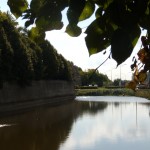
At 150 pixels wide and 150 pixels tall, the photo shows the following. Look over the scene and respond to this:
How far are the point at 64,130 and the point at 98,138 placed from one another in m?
2.78

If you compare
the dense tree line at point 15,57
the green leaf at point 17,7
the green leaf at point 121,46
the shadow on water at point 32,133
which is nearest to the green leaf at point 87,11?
the green leaf at point 121,46

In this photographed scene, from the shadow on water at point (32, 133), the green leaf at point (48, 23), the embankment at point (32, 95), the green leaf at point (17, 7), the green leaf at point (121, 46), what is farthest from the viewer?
the embankment at point (32, 95)

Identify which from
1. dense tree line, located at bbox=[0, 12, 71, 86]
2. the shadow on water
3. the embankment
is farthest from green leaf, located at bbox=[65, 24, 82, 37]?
the embankment

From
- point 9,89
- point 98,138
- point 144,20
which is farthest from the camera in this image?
point 9,89

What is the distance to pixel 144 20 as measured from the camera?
1.19 m

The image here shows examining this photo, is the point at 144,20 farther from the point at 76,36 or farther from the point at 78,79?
the point at 78,79

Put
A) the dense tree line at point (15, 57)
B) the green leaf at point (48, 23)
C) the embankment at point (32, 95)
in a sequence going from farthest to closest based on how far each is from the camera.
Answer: the embankment at point (32, 95), the dense tree line at point (15, 57), the green leaf at point (48, 23)

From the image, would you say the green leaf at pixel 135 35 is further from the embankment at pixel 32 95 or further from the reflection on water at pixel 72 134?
the embankment at pixel 32 95

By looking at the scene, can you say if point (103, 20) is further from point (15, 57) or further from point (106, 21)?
point (15, 57)

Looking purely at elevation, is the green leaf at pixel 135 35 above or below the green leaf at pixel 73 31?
below

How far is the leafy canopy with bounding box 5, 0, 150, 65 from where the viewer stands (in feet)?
3.84

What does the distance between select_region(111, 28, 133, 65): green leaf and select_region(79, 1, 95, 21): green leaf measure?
0.37 ft

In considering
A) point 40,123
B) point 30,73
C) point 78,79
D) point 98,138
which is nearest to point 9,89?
point 30,73

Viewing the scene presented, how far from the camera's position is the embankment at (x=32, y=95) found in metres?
32.7
